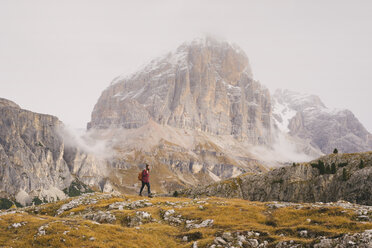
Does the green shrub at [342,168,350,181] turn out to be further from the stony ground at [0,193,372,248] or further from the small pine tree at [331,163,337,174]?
the stony ground at [0,193,372,248]

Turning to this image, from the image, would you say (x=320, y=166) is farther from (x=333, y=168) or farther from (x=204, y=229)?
(x=204, y=229)

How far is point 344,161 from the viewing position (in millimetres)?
71062

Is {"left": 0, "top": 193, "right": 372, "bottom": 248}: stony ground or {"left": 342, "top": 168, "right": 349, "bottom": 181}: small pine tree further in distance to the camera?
{"left": 342, "top": 168, "right": 349, "bottom": 181}: small pine tree

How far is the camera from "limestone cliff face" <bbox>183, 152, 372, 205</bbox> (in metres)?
60.5

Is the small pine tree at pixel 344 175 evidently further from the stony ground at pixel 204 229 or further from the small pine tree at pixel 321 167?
the stony ground at pixel 204 229

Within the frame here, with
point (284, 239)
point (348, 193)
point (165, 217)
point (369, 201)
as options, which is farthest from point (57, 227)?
point (348, 193)

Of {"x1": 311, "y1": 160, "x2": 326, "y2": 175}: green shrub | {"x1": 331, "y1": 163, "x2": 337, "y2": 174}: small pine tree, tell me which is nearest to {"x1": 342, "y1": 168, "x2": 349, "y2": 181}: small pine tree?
{"x1": 331, "y1": 163, "x2": 337, "y2": 174}: small pine tree

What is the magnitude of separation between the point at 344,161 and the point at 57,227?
242 feet

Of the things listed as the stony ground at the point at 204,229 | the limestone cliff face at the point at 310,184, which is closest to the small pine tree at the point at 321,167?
the limestone cliff face at the point at 310,184

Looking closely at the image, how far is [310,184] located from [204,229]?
2435 inches

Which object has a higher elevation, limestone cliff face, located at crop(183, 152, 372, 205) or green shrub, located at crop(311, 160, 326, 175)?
green shrub, located at crop(311, 160, 326, 175)

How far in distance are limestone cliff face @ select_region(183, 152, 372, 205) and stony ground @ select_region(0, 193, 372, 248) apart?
4107cm

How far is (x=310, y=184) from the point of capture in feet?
245

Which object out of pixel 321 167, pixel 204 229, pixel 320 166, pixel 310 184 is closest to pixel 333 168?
pixel 321 167
